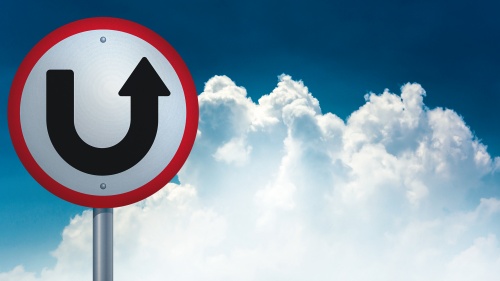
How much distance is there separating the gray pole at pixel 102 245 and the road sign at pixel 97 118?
0.05 m

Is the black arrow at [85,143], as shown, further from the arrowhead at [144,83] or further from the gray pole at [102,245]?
the gray pole at [102,245]

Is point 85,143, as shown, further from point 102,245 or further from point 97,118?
point 102,245

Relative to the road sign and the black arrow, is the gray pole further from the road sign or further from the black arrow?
the black arrow

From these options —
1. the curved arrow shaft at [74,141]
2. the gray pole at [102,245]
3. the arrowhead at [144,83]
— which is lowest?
the gray pole at [102,245]

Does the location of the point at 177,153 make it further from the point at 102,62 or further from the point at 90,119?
the point at 102,62

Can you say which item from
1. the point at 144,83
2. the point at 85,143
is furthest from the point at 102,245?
the point at 144,83

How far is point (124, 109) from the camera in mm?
1580

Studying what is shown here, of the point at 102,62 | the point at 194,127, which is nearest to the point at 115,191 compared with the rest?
the point at 194,127

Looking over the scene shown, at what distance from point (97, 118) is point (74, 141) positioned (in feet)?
0.41

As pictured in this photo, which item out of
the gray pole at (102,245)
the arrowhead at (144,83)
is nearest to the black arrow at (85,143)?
the arrowhead at (144,83)

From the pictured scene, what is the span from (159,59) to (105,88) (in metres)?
0.24

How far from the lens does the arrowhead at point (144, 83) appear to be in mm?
1572

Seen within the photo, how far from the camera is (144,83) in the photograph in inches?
61.9

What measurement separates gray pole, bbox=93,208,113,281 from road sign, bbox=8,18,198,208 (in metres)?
0.05
